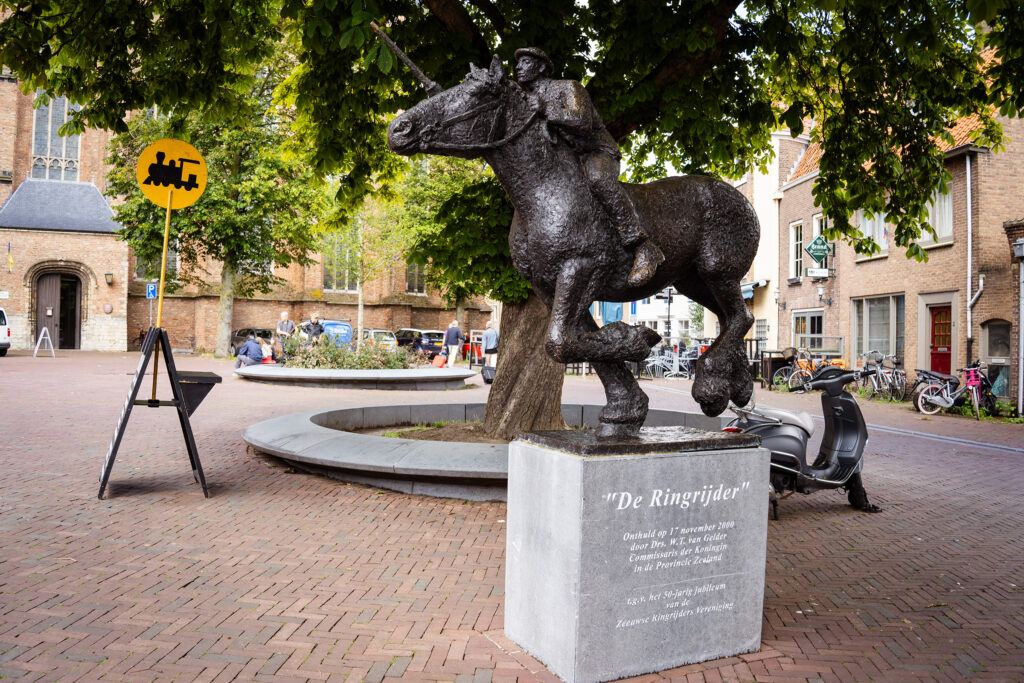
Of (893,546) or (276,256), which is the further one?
(276,256)

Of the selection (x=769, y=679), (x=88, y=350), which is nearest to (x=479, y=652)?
(x=769, y=679)

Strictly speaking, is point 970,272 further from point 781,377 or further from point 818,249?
point 781,377

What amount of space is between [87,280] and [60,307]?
2.32m

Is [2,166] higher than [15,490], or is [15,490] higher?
[2,166]

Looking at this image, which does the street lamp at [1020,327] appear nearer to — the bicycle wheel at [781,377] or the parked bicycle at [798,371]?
the parked bicycle at [798,371]

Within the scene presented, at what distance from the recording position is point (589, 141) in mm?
3238

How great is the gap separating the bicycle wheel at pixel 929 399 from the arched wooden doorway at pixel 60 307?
37663mm

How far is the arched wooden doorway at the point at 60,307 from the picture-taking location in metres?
35.4

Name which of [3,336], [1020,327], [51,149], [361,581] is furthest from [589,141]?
[51,149]

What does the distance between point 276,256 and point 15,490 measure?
25.4 meters

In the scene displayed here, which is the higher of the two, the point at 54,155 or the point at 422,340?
the point at 54,155

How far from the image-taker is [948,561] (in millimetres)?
4715

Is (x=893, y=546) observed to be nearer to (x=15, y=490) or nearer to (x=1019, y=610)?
(x=1019, y=610)

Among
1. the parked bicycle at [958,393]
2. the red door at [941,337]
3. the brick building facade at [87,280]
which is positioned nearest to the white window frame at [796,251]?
the red door at [941,337]
